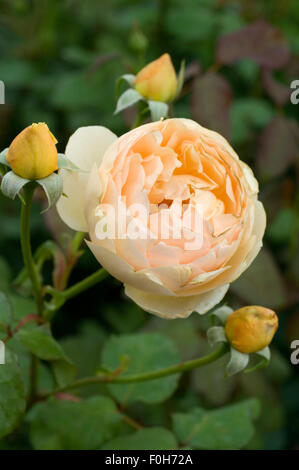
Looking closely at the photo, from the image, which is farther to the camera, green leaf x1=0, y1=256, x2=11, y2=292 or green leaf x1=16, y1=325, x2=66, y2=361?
green leaf x1=0, y1=256, x2=11, y2=292

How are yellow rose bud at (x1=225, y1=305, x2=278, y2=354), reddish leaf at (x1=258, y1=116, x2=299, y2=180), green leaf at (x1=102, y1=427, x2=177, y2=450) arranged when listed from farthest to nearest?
reddish leaf at (x1=258, y1=116, x2=299, y2=180) → green leaf at (x1=102, y1=427, x2=177, y2=450) → yellow rose bud at (x1=225, y1=305, x2=278, y2=354)

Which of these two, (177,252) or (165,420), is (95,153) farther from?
(165,420)

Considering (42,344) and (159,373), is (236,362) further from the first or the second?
(42,344)

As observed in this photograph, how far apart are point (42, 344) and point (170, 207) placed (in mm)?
246

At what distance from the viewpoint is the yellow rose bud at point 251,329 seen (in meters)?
0.73

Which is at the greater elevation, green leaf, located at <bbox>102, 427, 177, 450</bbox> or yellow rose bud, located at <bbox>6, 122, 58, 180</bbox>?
yellow rose bud, located at <bbox>6, 122, 58, 180</bbox>

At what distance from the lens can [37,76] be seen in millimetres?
1538

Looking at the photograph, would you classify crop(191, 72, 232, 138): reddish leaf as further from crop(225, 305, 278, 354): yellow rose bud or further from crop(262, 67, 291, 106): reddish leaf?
crop(225, 305, 278, 354): yellow rose bud

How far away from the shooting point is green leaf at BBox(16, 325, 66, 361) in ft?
2.47

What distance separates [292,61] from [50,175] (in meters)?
0.98

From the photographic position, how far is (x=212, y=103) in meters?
1.11

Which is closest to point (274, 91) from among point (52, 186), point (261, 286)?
→ point (261, 286)

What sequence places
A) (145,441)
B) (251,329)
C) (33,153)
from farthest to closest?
(145,441) → (251,329) → (33,153)

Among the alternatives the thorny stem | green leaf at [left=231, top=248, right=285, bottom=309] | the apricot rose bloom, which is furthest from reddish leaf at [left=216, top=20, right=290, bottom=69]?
the thorny stem
